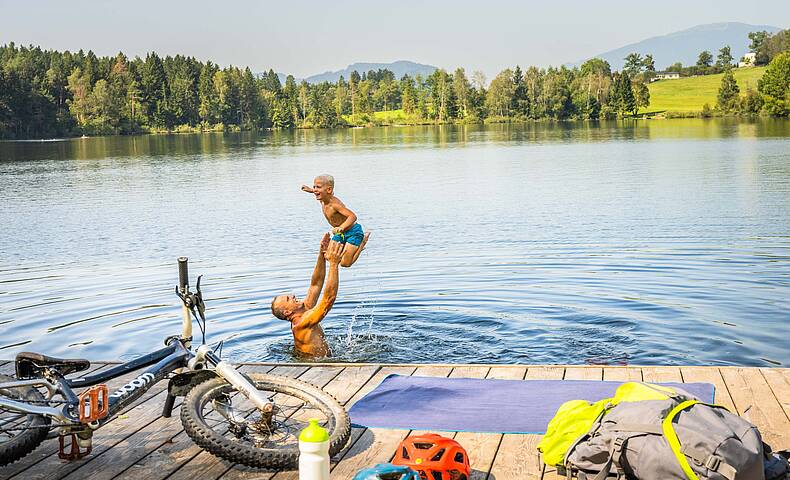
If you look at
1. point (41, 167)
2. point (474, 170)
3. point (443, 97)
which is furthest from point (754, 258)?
point (443, 97)

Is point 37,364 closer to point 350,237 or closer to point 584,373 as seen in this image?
point 584,373

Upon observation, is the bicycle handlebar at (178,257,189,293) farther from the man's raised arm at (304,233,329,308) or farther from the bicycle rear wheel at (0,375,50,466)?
the man's raised arm at (304,233,329,308)

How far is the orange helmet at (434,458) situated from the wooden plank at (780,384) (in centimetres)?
236

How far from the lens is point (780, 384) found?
6570 millimetres

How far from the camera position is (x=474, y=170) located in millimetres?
42094

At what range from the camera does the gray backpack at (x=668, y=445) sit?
4.43 metres

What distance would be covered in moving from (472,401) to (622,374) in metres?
1.35

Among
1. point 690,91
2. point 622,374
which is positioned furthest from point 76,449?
point 690,91

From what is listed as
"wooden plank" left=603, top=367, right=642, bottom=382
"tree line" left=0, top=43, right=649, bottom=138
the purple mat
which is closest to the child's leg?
the purple mat

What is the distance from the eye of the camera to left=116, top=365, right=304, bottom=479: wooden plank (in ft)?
17.2

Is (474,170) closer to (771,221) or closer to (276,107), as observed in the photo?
(771,221)

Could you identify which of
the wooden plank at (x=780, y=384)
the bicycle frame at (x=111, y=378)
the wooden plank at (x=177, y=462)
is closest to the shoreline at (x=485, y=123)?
the wooden plank at (x=780, y=384)

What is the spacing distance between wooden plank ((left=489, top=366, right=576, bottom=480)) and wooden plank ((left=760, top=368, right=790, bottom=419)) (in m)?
1.73

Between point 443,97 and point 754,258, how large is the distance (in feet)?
435
